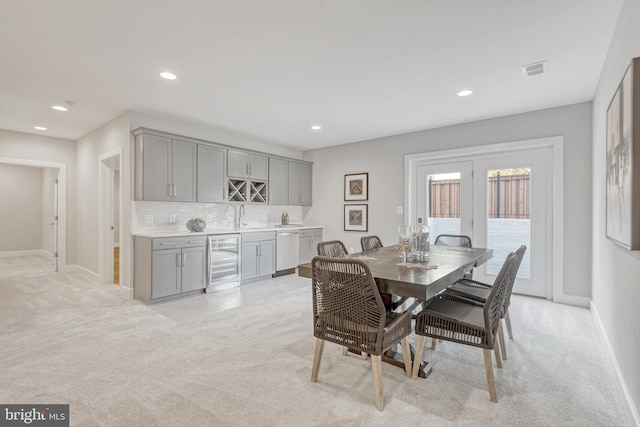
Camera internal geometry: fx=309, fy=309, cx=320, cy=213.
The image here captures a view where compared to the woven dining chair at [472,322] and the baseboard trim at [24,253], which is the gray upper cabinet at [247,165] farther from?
the baseboard trim at [24,253]

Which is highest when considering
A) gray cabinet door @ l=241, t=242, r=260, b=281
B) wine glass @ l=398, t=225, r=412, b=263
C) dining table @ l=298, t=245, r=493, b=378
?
wine glass @ l=398, t=225, r=412, b=263

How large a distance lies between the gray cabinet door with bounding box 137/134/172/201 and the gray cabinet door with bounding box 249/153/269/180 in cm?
147

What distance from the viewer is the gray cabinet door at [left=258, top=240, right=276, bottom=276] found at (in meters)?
5.24

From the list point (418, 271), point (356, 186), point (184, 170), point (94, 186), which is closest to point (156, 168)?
point (184, 170)

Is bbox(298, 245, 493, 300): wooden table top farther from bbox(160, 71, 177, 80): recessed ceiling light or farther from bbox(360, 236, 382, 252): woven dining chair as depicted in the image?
bbox(160, 71, 177, 80): recessed ceiling light

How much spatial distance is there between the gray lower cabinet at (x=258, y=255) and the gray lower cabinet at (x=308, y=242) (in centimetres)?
73

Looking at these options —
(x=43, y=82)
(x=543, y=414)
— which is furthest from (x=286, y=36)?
(x=543, y=414)

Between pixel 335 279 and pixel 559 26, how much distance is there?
2455mm

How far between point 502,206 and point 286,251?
3558 millimetres

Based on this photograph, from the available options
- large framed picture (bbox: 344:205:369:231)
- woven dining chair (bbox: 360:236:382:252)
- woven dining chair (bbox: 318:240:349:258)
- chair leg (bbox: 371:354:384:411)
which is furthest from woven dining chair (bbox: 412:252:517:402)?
large framed picture (bbox: 344:205:369:231)

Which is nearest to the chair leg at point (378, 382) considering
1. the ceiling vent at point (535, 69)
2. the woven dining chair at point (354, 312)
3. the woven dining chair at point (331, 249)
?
the woven dining chair at point (354, 312)

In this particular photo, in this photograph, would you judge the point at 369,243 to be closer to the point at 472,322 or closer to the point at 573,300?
the point at 472,322

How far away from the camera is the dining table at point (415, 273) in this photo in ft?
5.78

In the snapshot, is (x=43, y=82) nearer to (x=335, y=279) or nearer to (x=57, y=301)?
(x=57, y=301)
